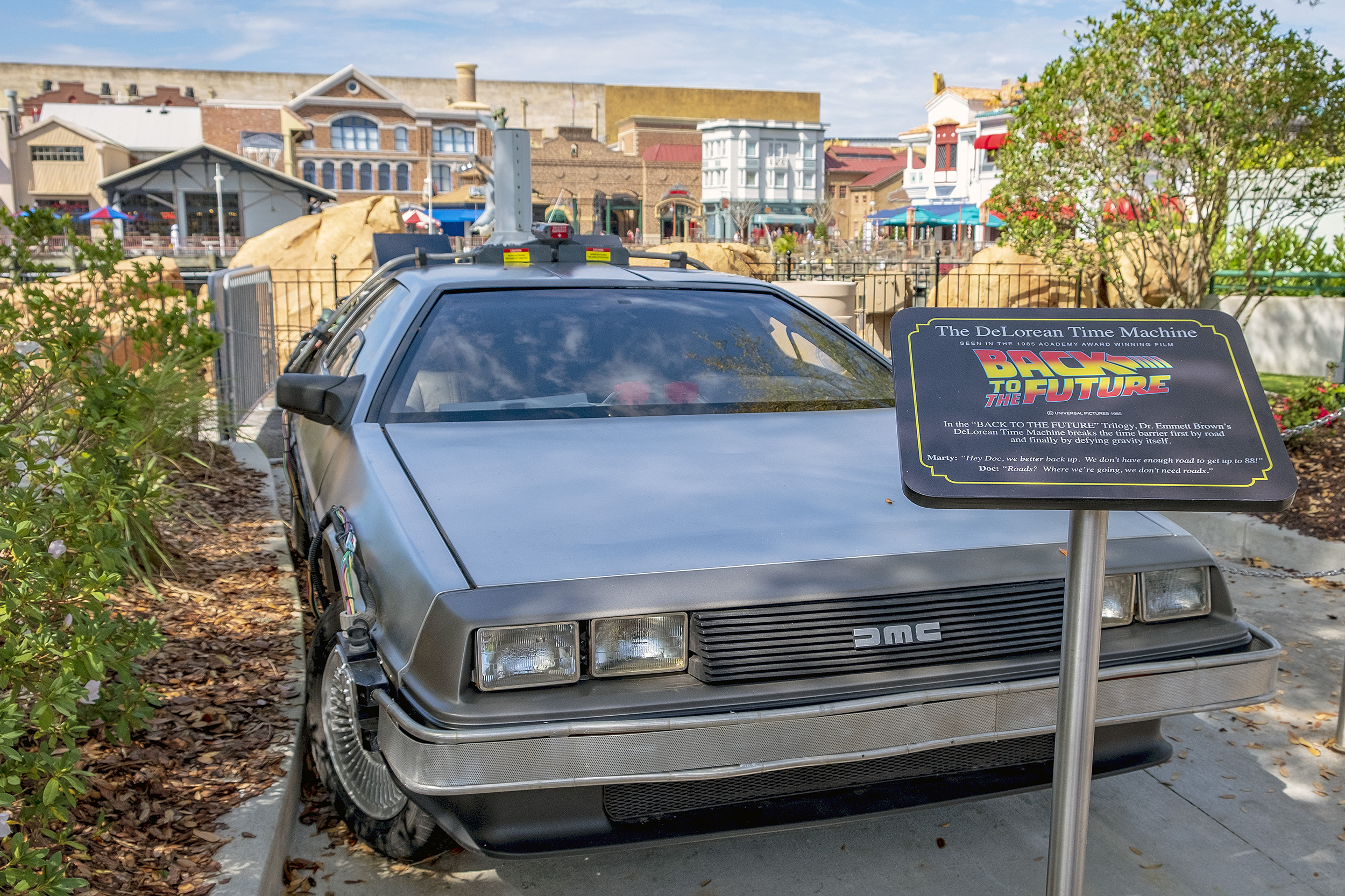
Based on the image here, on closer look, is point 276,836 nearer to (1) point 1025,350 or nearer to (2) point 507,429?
(2) point 507,429

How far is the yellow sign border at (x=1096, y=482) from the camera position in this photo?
6.63 ft

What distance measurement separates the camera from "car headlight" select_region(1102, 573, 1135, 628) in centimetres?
283

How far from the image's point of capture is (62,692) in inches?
92.0

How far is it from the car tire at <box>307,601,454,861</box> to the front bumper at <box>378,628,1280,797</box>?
455 mm

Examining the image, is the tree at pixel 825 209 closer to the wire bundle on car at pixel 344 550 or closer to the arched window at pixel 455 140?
the arched window at pixel 455 140

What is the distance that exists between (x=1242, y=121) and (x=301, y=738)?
9.75m

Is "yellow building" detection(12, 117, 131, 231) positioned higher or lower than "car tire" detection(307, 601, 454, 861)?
higher

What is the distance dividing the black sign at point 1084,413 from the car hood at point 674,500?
56cm

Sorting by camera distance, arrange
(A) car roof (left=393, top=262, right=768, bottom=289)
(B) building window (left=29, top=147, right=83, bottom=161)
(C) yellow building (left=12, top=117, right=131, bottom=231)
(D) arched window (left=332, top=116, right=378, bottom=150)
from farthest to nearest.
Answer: (D) arched window (left=332, top=116, right=378, bottom=150) → (B) building window (left=29, top=147, right=83, bottom=161) → (C) yellow building (left=12, top=117, right=131, bottom=231) → (A) car roof (left=393, top=262, right=768, bottom=289)

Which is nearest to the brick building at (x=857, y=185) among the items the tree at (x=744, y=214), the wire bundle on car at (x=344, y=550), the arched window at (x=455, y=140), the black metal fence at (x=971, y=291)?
the tree at (x=744, y=214)

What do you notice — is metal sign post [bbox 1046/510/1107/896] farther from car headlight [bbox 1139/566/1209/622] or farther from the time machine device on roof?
the time machine device on roof

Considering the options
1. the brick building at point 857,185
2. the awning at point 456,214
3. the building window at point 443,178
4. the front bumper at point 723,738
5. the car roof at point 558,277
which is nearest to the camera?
the front bumper at point 723,738

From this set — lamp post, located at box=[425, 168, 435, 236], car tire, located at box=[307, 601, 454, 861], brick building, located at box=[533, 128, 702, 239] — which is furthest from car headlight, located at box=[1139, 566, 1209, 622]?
brick building, located at box=[533, 128, 702, 239]

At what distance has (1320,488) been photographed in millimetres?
6531
